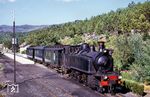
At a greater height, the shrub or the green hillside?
the green hillside

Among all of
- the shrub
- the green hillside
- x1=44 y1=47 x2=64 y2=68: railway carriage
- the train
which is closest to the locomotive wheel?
the train

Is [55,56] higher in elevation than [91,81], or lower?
higher

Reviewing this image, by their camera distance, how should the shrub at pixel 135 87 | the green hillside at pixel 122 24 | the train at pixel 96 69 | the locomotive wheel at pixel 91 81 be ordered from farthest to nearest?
the green hillside at pixel 122 24 < the locomotive wheel at pixel 91 81 < the train at pixel 96 69 < the shrub at pixel 135 87

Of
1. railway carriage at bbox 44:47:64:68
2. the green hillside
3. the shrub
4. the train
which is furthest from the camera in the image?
the green hillside

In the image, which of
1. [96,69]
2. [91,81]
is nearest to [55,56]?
[91,81]

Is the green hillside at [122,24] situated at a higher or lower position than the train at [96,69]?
higher

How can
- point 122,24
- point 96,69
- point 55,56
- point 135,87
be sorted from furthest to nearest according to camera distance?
point 122,24 → point 55,56 → point 96,69 → point 135,87

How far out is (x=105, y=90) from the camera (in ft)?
89.9

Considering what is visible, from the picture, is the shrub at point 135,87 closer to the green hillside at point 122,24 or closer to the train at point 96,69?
the train at point 96,69

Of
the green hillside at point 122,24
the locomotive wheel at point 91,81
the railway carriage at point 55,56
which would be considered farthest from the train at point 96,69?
the green hillside at point 122,24

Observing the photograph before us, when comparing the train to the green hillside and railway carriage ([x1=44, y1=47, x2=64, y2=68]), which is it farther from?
the green hillside

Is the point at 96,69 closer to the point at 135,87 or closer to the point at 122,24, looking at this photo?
the point at 135,87

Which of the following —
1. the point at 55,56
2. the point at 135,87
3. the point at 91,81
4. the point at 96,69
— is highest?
the point at 55,56

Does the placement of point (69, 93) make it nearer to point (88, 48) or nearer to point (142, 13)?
point (88, 48)
